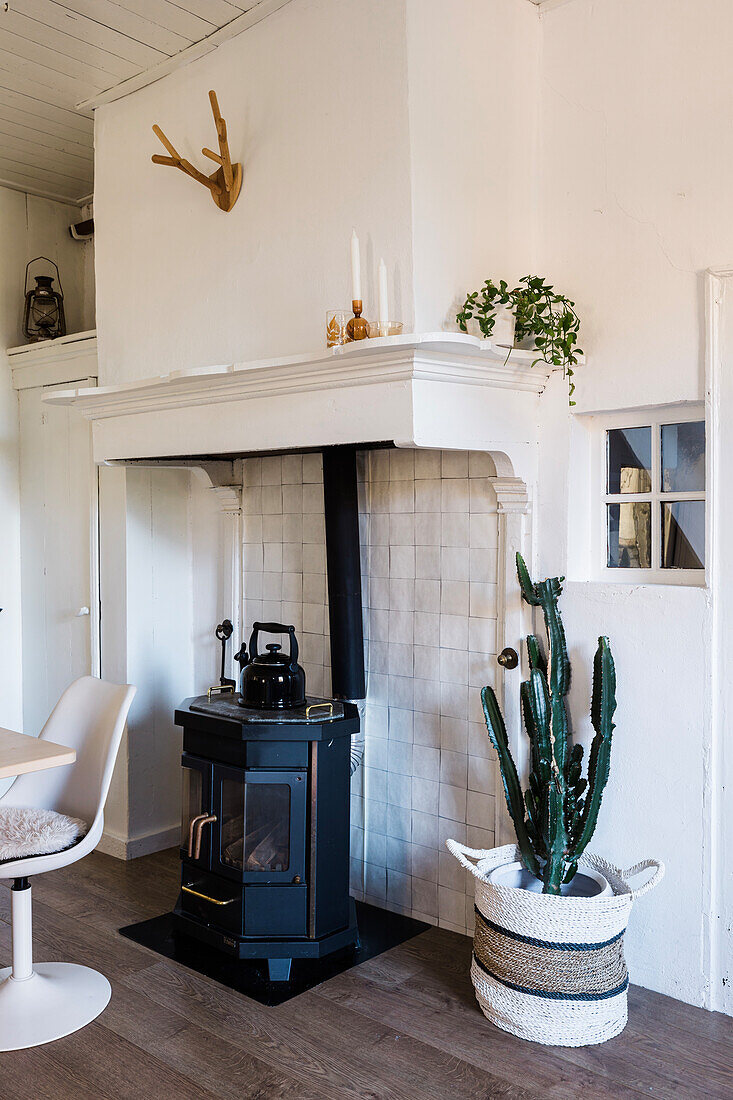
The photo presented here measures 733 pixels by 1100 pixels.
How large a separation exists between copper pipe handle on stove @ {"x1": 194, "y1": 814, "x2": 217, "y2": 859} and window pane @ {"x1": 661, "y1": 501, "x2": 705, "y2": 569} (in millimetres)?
1549

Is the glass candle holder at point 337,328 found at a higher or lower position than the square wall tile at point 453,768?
higher

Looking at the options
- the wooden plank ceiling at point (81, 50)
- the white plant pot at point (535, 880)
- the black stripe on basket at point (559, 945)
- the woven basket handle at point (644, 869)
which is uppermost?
the wooden plank ceiling at point (81, 50)

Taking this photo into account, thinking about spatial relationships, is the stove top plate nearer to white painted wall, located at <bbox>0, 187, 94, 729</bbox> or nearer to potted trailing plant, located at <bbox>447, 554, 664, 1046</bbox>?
potted trailing plant, located at <bbox>447, 554, 664, 1046</bbox>

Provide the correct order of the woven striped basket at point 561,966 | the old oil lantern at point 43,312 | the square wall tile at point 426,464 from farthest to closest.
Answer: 1. the old oil lantern at point 43,312
2. the square wall tile at point 426,464
3. the woven striped basket at point 561,966

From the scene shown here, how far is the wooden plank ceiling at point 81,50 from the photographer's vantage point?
2740 millimetres

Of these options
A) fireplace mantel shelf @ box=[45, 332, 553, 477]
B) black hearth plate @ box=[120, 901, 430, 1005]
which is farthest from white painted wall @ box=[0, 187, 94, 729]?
black hearth plate @ box=[120, 901, 430, 1005]

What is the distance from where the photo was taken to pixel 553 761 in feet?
8.18

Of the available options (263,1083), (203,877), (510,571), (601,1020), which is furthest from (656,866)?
(203,877)

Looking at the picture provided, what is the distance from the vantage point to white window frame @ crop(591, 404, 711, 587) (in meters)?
2.53

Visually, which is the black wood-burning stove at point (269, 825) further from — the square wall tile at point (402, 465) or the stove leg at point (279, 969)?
the square wall tile at point (402, 465)

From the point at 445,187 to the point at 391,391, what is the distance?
591 millimetres

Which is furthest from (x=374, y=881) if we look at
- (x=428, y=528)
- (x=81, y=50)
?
(x=81, y=50)

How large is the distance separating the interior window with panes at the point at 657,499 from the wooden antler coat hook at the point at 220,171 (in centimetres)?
137

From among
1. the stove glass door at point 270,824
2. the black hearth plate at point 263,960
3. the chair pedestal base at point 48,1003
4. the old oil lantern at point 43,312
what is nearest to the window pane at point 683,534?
the stove glass door at point 270,824
